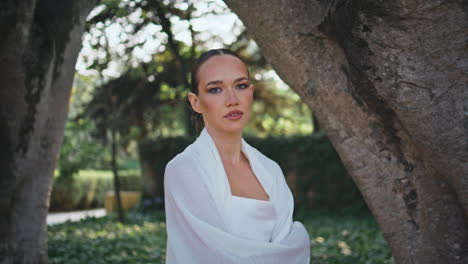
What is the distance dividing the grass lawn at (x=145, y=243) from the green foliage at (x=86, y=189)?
9.48 m

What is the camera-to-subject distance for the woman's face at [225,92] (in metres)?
2.38

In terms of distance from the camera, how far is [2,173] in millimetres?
4047

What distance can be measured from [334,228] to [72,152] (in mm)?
6074

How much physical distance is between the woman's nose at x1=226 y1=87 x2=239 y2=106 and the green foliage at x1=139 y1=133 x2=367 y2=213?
10.8 metres

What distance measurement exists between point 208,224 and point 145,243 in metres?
6.13

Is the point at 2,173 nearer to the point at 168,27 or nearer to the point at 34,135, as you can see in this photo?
the point at 34,135

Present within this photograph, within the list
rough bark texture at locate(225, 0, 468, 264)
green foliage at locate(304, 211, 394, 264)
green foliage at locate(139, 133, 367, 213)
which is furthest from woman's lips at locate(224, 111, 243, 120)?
green foliage at locate(139, 133, 367, 213)

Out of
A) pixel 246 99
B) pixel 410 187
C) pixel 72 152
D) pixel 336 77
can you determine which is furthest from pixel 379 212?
pixel 72 152

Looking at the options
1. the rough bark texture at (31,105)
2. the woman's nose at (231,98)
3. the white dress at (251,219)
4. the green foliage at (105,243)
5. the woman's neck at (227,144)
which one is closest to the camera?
the white dress at (251,219)

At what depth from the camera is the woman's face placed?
2.38m

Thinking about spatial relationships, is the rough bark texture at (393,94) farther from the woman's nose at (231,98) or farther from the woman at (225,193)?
the woman's nose at (231,98)

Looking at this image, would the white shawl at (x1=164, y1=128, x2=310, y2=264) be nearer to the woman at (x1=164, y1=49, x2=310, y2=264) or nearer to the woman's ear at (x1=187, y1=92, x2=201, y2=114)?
the woman at (x1=164, y1=49, x2=310, y2=264)

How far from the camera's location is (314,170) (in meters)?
13.5

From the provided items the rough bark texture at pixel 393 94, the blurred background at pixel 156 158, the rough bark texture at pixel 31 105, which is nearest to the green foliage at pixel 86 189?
the blurred background at pixel 156 158
